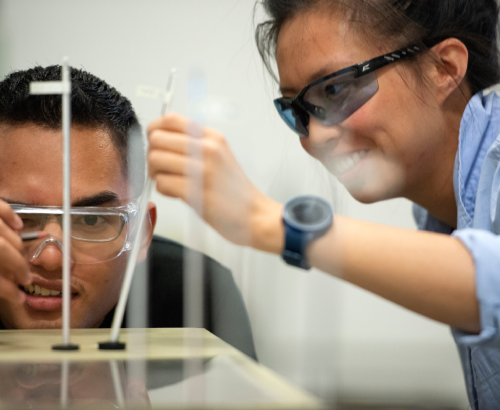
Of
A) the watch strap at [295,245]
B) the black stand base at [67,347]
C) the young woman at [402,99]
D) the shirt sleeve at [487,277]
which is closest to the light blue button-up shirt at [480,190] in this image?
the young woman at [402,99]

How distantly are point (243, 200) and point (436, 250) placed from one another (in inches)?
7.9

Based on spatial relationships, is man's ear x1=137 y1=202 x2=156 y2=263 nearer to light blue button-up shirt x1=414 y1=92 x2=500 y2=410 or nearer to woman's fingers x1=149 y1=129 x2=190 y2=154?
woman's fingers x1=149 y1=129 x2=190 y2=154

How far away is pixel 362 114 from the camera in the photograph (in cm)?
70

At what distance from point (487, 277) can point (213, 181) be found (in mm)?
288

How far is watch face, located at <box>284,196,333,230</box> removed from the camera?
50cm

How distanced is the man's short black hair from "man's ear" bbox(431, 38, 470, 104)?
47 centimetres

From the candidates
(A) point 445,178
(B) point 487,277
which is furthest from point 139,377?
(A) point 445,178

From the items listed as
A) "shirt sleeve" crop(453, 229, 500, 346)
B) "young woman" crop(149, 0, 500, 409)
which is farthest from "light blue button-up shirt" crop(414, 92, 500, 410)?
"shirt sleeve" crop(453, 229, 500, 346)

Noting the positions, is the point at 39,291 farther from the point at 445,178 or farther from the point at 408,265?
the point at 445,178

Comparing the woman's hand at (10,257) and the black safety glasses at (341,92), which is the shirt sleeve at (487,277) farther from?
the woman's hand at (10,257)

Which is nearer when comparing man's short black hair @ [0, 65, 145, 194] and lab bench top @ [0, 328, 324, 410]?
lab bench top @ [0, 328, 324, 410]

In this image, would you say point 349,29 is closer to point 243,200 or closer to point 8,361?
point 243,200

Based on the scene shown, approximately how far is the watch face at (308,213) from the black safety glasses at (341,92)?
23 cm

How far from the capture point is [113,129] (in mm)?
849
